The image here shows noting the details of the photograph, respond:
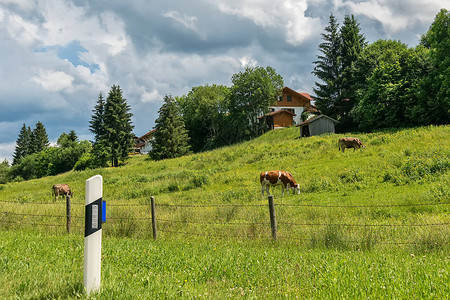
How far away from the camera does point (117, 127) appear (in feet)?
216

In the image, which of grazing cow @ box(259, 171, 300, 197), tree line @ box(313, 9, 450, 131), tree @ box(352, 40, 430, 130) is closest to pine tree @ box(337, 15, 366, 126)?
tree line @ box(313, 9, 450, 131)

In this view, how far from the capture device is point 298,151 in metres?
32.7

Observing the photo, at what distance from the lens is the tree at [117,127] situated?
64375 millimetres

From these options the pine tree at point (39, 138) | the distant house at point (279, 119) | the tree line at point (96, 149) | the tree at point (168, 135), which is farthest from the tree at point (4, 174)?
the distant house at point (279, 119)

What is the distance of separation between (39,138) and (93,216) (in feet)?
386

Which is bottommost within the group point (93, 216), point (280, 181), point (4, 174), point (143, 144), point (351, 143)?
point (93, 216)

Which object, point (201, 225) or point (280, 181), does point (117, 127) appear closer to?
point (280, 181)

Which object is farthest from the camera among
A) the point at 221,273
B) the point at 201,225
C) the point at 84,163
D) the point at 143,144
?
the point at 143,144

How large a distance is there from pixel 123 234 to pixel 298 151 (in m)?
25.4

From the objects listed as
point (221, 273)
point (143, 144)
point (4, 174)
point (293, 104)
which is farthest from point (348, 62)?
point (4, 174)

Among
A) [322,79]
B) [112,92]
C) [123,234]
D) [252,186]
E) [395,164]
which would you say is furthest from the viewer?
[112,92]

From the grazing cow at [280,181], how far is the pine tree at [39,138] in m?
103

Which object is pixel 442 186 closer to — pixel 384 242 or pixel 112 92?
pixel 384 242

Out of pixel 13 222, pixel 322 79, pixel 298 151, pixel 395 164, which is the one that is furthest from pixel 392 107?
pixel 13 222
